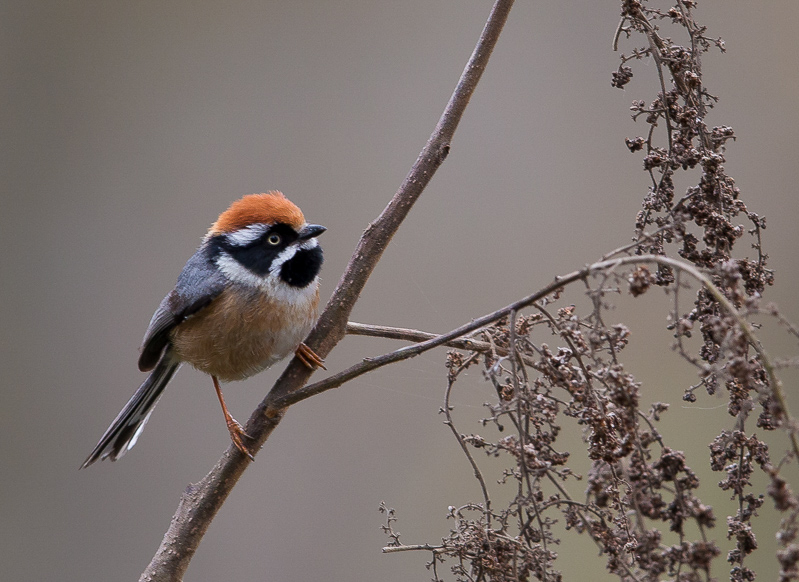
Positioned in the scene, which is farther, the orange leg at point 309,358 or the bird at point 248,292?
the bird at point 248,292

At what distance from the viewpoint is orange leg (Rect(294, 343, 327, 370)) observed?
87.0 inches

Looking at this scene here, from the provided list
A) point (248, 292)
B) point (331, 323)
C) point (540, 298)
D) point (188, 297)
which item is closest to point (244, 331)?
point (248, 292)

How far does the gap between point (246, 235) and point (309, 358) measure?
0.78 meters

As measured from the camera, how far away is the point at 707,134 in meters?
1.62

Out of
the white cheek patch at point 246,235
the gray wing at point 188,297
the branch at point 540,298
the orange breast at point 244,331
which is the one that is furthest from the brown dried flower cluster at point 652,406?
the gray wing at point 188,297

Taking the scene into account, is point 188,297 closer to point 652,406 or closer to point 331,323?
point 331,323

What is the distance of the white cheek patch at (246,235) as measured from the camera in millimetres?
2832

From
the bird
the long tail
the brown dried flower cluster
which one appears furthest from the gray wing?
the brown dried flower cluster

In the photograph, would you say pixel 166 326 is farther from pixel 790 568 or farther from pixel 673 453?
pixel 790 568

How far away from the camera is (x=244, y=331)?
2828 millimetres

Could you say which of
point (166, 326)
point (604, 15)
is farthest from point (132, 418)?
point (604, 15)

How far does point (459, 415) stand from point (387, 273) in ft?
3.51

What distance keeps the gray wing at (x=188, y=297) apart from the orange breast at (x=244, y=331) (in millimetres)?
35

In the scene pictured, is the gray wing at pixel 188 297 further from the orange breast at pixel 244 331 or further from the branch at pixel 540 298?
the branch at pixel 540 298
